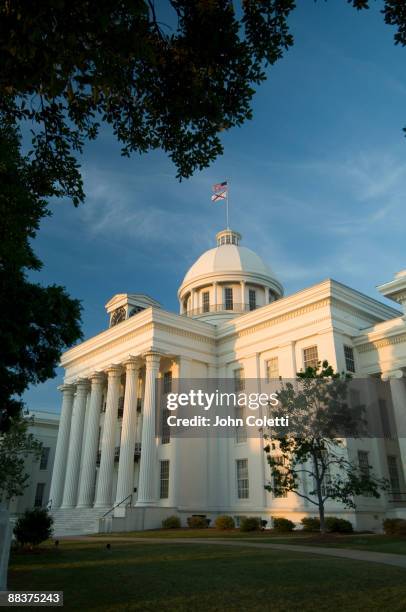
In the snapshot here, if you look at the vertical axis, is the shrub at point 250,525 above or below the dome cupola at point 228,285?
below

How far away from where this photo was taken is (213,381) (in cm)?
3916

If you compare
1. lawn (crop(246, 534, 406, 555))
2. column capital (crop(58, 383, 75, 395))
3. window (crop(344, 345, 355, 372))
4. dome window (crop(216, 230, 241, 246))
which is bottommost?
lawn (crop(246, 534, 406, 555))

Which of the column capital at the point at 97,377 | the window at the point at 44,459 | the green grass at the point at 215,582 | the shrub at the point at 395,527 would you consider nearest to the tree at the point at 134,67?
the green grass at the point at 215,582

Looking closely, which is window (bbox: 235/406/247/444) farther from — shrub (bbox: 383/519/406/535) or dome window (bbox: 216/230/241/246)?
dome window (bbox: 216/230/241/246)

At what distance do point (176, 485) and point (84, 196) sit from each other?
27.4 m

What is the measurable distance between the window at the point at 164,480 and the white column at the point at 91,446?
6.39 meters

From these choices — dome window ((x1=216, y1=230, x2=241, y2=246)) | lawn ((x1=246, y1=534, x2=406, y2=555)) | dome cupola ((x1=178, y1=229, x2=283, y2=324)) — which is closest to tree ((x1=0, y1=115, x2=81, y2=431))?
lawn ((x1=246, y1=534, x2=406, y2=555))

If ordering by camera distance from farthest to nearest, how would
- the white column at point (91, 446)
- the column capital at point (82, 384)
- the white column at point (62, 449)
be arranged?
the column capital at point (82, 384) → the white column at point (62, 449) → the white column at point (91, 446)

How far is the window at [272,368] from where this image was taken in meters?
35.6

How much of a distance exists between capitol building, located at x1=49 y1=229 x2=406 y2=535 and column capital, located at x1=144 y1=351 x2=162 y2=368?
0.24 feet

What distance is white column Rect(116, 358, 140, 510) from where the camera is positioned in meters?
35.5

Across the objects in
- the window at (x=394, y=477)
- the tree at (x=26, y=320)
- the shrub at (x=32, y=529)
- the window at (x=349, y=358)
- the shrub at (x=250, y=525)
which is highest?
the window at (x=349, y=358)

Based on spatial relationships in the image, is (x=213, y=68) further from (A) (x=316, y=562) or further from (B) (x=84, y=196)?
(A) (x=316, y=562)

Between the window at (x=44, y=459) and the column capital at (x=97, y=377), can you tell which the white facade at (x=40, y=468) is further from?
the column capital at (x=97, y=377)
